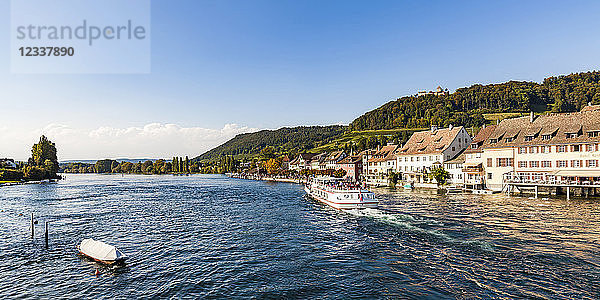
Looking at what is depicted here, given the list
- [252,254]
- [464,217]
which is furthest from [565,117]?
[252,254]

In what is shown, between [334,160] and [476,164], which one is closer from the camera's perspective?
[476,164]

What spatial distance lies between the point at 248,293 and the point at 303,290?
368 centimetres

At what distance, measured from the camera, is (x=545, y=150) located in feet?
244

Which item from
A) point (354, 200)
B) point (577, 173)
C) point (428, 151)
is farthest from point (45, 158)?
point (577, 173)

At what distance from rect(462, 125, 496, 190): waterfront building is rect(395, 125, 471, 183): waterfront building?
904cm

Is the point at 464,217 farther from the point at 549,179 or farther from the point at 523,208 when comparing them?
the point at 549,179

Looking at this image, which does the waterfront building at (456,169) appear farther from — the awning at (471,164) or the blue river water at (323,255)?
the blue river water at (323,255)

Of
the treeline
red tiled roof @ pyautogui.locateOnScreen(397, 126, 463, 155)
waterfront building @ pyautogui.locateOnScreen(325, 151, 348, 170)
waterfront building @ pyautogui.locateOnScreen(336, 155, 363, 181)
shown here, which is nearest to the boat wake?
red tiled roof @ pyautogui.locateOnScreen(397, 126, 463, 155)

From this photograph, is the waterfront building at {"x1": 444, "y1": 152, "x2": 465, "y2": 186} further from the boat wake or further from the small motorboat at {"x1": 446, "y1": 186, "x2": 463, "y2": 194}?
the boat wake

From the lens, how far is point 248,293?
2414 centimetres

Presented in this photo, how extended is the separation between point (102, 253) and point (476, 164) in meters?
84.7

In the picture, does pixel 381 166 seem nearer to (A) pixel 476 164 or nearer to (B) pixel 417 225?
(A) pixel 476 164

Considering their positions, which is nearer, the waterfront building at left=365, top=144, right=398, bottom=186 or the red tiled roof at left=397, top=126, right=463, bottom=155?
the red tiled roof at left=397, top=126, right=463, bottom=155

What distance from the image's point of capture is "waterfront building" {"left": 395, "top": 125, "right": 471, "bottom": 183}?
103500 millimetres
